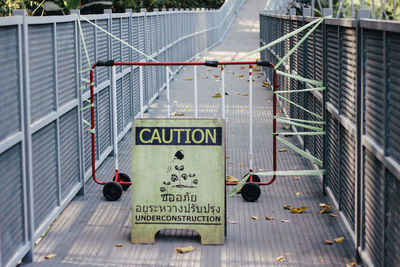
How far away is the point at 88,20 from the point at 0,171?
384cm

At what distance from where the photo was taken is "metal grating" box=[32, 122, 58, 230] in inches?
256

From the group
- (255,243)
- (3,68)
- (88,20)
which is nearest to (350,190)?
(255,243)

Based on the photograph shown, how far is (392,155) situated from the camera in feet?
16.3

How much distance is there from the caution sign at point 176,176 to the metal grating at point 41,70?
843 millimetres

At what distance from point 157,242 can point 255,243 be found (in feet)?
2.74

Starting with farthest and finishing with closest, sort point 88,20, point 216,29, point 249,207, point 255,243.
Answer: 1. point 216,29
2. point 88,20
3. point 249,207
4. point 255,243

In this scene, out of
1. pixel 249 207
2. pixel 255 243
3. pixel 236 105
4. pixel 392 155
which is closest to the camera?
pixel 392 155

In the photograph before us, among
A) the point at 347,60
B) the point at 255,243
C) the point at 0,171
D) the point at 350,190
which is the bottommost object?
the point at 255,243

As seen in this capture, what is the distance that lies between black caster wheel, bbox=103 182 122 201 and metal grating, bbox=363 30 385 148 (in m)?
3.13

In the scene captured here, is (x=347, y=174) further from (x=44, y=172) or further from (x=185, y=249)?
(x=44, y=172)

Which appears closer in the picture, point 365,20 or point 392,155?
point 392,155

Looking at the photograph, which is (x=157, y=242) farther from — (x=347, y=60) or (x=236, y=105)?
(x=236, y=105)

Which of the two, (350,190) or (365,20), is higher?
(365,20)

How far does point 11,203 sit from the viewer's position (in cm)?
566
